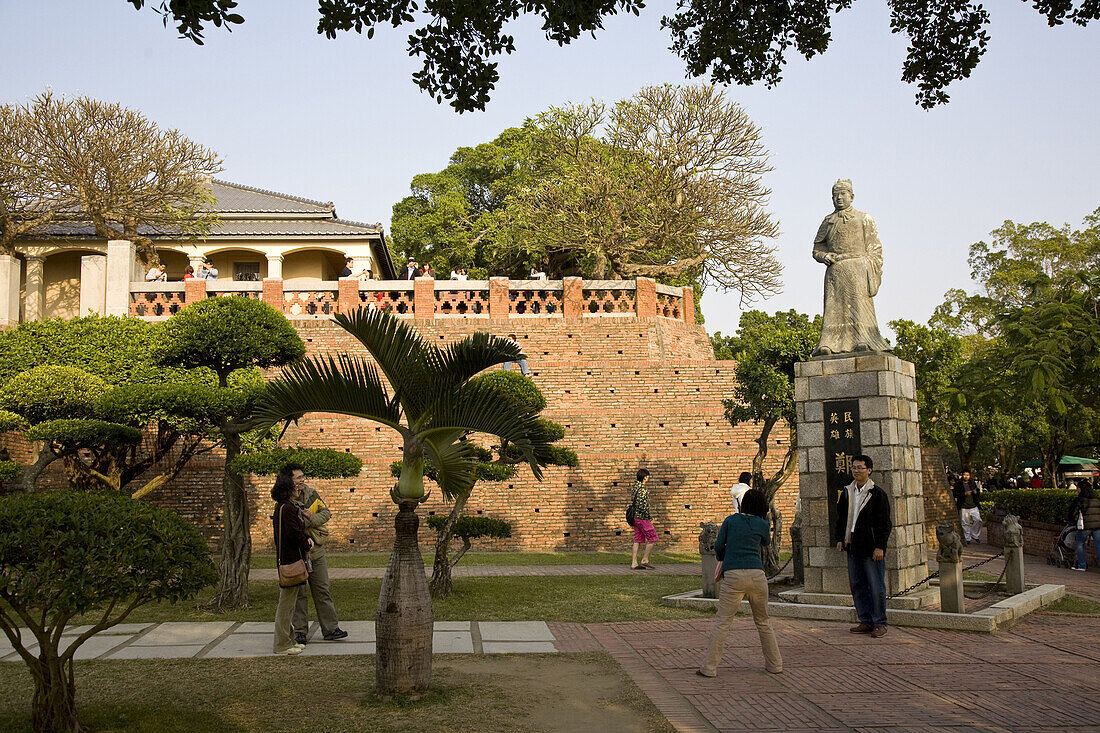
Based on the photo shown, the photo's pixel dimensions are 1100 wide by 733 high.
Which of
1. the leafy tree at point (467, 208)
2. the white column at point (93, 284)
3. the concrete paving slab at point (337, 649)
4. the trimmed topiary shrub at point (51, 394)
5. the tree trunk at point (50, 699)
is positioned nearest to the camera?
the tree trunk at point (50, 699)

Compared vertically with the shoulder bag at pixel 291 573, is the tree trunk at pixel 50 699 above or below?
below

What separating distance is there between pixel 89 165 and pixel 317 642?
22622 mm

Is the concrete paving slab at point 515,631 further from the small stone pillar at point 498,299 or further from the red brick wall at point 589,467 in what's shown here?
the small stone pillar at point 498,299

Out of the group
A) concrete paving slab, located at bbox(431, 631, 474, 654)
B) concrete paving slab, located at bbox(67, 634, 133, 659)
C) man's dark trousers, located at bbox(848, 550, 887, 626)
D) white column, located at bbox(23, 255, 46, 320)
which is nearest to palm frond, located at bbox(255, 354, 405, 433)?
concrete paving slab, located at bbox(431, 631, 474, 654)

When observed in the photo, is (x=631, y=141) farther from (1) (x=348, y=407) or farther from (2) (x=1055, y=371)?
(1) (x=348, y=407)

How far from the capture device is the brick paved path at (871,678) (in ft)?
19.4

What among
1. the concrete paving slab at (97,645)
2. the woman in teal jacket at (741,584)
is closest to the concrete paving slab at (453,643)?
the woman in teal jacket at (741,584)

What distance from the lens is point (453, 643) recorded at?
8484mm

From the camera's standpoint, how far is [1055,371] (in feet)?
49.7

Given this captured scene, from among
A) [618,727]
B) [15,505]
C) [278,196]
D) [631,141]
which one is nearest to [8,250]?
[278,196]

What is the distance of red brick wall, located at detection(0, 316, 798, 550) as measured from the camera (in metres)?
17.2

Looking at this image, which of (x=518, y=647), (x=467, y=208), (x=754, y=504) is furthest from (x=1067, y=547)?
(x=467, y=208)

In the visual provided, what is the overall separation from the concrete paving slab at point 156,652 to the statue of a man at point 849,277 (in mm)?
7550

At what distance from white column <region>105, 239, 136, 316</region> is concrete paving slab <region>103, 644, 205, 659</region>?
16878mm
